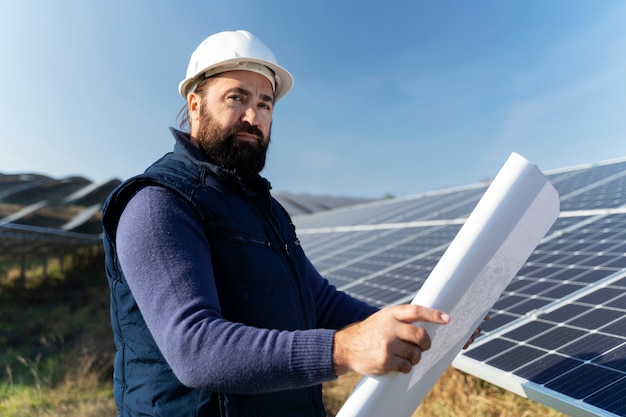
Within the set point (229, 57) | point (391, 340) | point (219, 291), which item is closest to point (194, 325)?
point (219, 291)

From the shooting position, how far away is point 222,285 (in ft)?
5.61

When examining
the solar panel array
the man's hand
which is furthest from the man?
the solar panel array

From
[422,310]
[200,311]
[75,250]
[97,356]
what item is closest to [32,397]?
[97,356]

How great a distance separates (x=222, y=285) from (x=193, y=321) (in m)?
0.31

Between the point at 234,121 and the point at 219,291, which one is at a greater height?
the point at 234,121

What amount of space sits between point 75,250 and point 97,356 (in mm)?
9886

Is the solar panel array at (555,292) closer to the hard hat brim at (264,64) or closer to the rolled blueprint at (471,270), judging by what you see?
the rolled blueprint at (471,270)

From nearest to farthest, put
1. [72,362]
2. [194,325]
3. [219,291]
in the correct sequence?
[194,325], [219,291], [72,362]

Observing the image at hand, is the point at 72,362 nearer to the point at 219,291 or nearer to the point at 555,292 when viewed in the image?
the point at 555,292

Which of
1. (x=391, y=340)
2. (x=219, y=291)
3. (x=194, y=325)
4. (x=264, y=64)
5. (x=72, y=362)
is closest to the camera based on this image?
(x=391, y=340)

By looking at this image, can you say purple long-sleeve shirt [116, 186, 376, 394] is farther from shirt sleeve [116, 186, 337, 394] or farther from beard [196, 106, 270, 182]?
beard [196, 106, 270, 182]

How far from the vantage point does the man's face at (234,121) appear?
204cm

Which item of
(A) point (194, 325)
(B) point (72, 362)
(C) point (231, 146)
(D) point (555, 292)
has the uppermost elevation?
(D) point (555, 292)

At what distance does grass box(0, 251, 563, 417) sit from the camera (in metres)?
5.00
